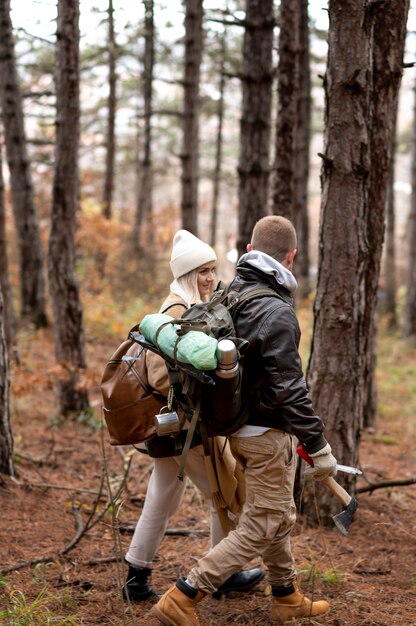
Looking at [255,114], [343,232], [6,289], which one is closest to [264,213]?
[255,114]

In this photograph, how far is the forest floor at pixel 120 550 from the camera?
3865 mm

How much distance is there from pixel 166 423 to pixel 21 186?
1038cm

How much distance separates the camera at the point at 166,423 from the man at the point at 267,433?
0.34 meters

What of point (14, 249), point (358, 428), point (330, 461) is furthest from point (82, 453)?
point (14, 249)

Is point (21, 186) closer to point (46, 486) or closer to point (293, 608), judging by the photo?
point (46, 486)

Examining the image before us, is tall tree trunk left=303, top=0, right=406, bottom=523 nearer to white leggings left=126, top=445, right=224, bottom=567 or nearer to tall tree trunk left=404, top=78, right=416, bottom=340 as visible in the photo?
white leggings left=126, top=445, right=224, bottom=567

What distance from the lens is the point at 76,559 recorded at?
181 inches

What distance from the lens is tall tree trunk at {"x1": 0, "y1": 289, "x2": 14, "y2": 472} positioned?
5.20 metres

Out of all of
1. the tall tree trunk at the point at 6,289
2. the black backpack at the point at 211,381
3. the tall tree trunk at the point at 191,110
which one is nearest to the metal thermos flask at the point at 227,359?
the black backpack at the point at 211,381

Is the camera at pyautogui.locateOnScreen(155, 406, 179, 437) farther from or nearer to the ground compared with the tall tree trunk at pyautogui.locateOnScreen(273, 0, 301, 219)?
nearer to the ground

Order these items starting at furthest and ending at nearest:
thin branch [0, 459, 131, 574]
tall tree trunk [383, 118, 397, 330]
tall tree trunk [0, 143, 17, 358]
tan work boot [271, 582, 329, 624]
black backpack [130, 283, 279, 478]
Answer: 1. tall tree trunk [383, 118, 397, 330]
2. tall tree trunk [0, 143, 17, 358]
3. thin branch [0, 459, 131, 574]
4. tan work boot [271, 582, 329, 624]
5. black backpack [130, 283, 279, 478]

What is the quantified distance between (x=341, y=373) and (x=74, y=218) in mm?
4335

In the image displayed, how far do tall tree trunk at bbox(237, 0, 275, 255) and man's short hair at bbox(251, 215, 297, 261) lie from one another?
4596mm

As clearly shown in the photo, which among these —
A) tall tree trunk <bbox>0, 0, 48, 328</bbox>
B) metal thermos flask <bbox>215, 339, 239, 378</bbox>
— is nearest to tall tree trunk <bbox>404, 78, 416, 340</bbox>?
tall tree trunk <bbox>0, 0, 48, 328</bbox>
